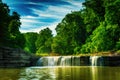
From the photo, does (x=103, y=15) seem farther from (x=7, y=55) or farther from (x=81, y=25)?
(x=7, y=55)

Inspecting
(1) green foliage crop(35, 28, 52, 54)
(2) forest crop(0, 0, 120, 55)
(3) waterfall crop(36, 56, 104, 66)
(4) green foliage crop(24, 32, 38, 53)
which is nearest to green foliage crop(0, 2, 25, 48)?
(2) forest crop(0, 0, 120, 55)

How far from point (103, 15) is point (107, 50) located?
783 centimetres

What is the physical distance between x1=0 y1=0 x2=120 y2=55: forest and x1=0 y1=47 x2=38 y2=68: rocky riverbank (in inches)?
194

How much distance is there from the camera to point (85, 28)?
262 ft

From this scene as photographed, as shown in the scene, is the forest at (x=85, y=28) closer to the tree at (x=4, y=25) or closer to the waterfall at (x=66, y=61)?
the tree at (x=4, y=25)

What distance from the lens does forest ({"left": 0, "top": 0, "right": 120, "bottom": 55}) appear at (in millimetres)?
59250

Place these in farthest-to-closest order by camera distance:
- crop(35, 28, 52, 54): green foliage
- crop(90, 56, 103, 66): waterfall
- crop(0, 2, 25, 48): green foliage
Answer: crop(35, 28, 52, 54): green foliage, crop(0, 2, 25, 48): green foliage, crop(90, 56, 103, 66): waterfall

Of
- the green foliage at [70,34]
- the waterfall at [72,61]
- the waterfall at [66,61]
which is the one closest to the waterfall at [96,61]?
the waterfall at [72,61]

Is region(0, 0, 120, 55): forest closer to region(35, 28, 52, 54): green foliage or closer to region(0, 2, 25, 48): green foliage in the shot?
region(0, 2, 25, 48): green foliage

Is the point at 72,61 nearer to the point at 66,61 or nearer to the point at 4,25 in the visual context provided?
the point at 66,61

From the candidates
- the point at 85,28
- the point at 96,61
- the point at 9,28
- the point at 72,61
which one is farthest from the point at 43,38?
the point at 96,61

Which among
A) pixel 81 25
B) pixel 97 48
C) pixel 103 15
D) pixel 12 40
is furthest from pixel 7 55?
pixel 81 25

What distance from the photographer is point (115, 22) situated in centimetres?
5978

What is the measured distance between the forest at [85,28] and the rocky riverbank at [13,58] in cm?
494
